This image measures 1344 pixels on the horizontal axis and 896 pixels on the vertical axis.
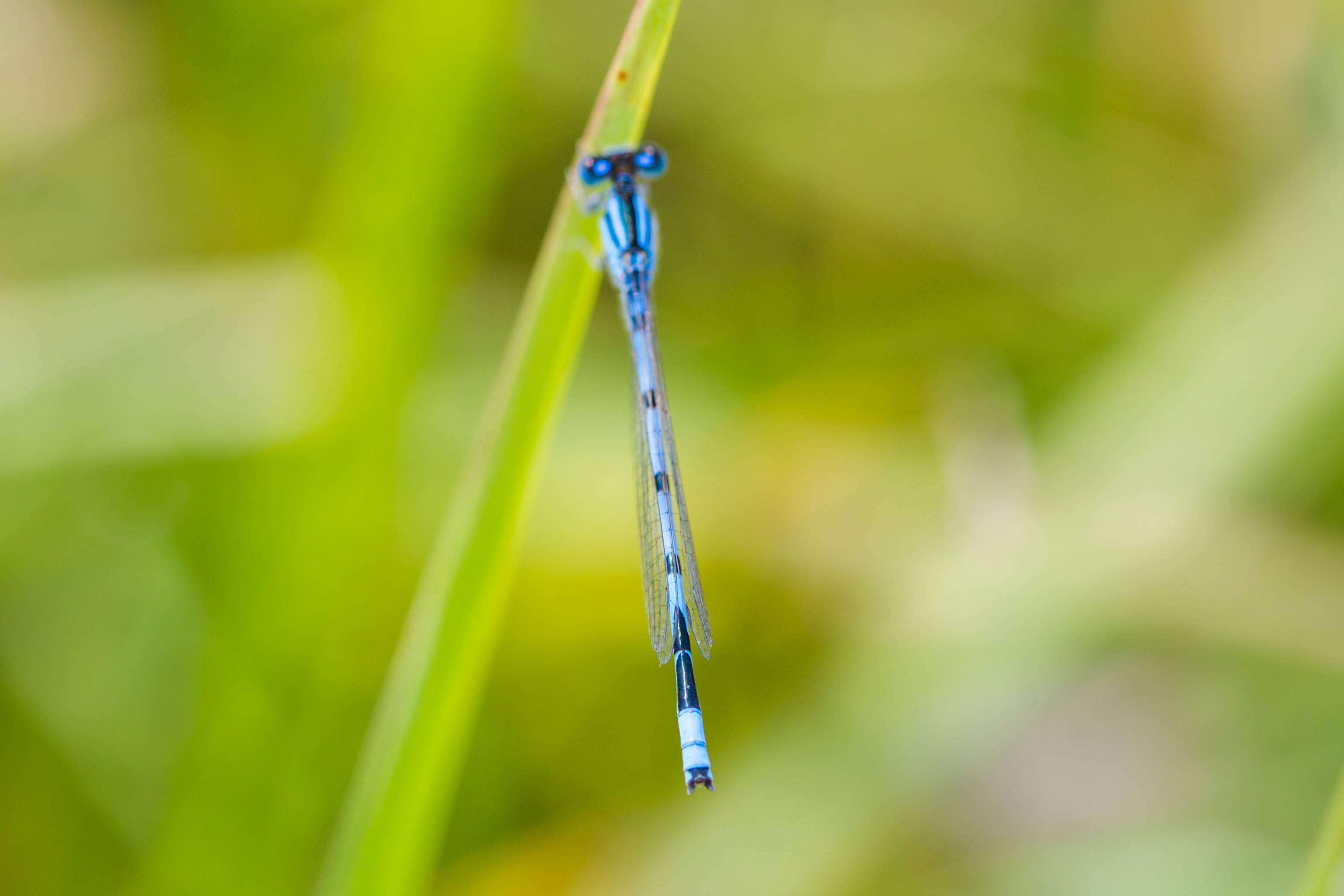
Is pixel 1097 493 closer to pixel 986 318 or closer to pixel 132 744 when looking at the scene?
pixel 986 318

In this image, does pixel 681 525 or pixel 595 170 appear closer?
pixel 595 170

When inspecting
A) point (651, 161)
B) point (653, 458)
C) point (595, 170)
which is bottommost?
point (653, 458)

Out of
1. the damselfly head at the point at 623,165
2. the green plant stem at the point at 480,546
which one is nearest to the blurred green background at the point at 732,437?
the damselfly head at the point at 623,165

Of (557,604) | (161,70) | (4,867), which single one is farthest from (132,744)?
(161,70)

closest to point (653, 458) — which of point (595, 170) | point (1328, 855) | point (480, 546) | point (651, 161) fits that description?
point (651, 161)

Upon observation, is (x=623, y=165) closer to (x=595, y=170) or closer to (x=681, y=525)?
(x=595, y=170)

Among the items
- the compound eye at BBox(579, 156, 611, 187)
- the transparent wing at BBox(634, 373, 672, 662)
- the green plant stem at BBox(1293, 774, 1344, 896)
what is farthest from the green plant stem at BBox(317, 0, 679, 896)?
the green plant stem at BBox(1293, 774, 1344, 896)
